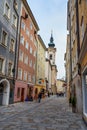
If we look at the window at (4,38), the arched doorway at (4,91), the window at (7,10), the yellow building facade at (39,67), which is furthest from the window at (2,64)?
the yellow building facade at (39,67)

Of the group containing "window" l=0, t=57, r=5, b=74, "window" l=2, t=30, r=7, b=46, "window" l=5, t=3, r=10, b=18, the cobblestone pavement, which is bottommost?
the cobblestone pavement

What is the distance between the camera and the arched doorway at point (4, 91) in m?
21.8

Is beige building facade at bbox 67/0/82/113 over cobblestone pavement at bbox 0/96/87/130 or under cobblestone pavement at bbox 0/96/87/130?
over

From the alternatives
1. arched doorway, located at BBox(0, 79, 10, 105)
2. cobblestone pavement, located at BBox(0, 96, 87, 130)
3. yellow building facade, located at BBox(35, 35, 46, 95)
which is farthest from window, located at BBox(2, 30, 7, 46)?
yellow building facade, located at BBox(35, 35, 46, 95)

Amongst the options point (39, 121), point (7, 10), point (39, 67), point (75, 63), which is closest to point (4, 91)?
point (75, 63)

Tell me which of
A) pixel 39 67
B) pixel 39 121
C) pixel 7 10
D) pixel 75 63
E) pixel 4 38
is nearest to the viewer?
pixel 39 121

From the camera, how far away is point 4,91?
22516 millimetres

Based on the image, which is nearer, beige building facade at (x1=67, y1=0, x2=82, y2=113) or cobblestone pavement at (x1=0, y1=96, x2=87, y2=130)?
cobblestone pavement at (x1=0, y1=96, x2=87, y2=130)

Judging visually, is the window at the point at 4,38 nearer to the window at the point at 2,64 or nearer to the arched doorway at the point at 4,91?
the window at the point at 2,64

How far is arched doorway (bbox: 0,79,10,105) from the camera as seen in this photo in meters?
21.8

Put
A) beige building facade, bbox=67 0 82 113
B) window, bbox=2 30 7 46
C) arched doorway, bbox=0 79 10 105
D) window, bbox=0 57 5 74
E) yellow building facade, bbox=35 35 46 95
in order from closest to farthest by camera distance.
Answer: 1. beige building facade, bbox=67 0 82 113
2. window, bbox=0 57 5 74
3. window, bbox=2 30 7 46
4. arched doorway, bbox=0 79 10 105
5. yellow building facade, bbox=35 35 46 95

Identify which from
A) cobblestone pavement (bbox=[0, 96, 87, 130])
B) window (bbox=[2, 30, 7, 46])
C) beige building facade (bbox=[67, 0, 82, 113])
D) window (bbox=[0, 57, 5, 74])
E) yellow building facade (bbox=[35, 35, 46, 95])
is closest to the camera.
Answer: cobblestone pavement (bbox=[0, 96, 87, 130])

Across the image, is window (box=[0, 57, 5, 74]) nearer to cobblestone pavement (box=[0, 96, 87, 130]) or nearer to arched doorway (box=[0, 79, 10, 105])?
arched doorway (box=[0, 79, 10, 105])

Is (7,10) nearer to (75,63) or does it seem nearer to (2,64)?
(2,64)
